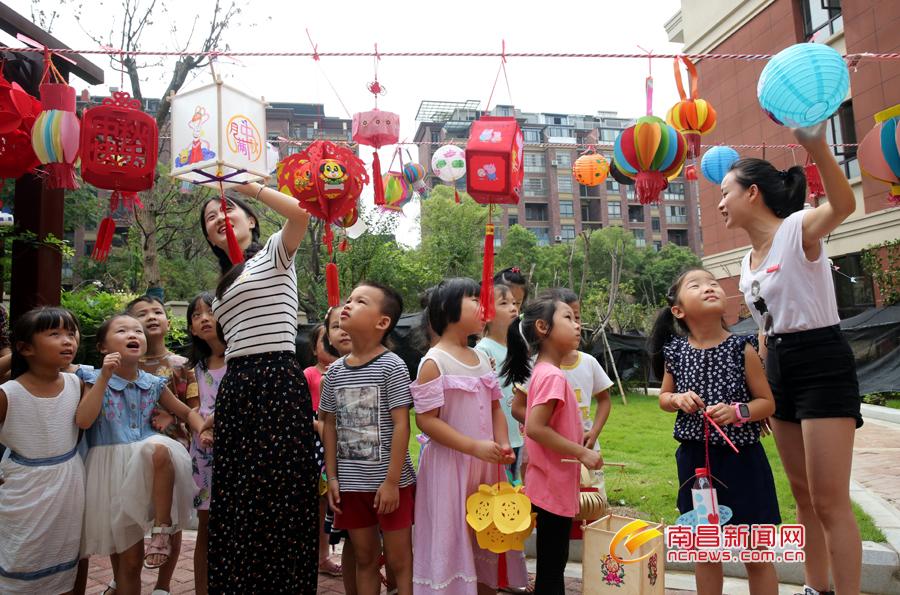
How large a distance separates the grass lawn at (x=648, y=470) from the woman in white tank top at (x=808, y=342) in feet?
2.53

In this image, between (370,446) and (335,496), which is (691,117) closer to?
(370,446)

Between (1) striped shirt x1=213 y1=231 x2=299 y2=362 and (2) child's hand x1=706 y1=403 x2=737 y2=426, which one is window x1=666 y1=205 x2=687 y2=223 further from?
(1) striped shirt x1=213 y1=231 x2=299 y2=362

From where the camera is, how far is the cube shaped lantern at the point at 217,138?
284cm

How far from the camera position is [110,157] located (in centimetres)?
315

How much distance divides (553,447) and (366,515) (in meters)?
0.85

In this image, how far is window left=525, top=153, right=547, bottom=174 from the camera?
56062 mm

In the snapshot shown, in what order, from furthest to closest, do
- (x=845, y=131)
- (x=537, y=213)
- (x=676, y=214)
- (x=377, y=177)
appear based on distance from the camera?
(x=676, y=214) → (x=537, y=213) → (x=845, y=131) → (x=377, y=177)

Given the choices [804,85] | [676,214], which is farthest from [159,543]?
[676,214]

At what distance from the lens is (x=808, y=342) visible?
2514mm

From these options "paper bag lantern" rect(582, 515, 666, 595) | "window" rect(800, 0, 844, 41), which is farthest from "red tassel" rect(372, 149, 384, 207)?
"window" rect(800, 0, 844, 41)

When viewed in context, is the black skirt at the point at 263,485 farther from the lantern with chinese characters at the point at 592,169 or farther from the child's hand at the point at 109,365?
the lantern with chinese characters at the point at 592,169

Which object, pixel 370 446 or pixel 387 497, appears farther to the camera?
pixel 370 446

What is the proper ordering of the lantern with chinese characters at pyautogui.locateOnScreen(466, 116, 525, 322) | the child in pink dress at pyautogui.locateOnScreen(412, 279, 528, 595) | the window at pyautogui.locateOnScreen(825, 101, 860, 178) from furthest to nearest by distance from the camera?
the window at pyautogui.locateOnScreen(825, 101, 860, 178) < the lantern with chinese characters at pyautogui.locateOnScreen(466, 116, 525, 322) < the child in pink dress at pyautogui.locateOnScreen(412, 279, 528, 595)

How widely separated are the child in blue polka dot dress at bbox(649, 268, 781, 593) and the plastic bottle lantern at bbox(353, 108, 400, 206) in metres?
2.68
